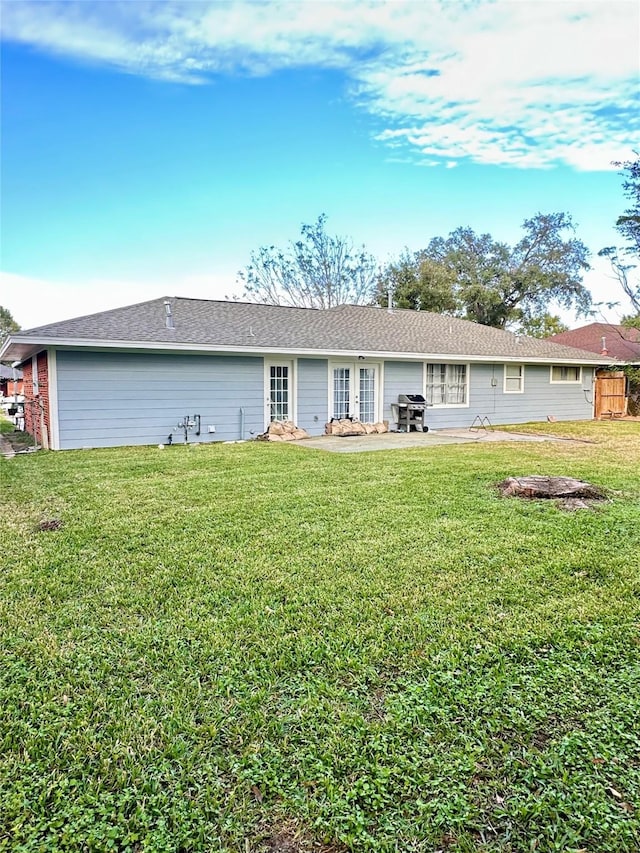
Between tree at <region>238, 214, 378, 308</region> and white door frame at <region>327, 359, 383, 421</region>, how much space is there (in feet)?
58.9

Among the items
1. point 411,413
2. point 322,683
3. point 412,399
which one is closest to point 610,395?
point 412,399

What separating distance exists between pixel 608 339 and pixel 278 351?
65.8 feet

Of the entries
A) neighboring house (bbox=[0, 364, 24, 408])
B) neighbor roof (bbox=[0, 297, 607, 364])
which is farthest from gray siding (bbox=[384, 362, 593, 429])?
neighboring house (bbox=[0, 364, 24, 408])

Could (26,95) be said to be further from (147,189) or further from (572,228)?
(572,228)

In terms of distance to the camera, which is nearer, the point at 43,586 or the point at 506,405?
the point at 43,586

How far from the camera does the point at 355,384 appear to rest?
13367mm

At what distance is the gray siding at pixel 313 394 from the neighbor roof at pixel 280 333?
58cm

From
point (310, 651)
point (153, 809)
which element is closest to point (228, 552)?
point (310, 651)

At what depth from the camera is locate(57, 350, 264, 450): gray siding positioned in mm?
9977

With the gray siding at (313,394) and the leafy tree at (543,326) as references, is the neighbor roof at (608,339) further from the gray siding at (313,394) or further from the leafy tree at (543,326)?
the gray siding at (313,394)

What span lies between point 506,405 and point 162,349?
10817 mm

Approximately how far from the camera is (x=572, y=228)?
30.7m

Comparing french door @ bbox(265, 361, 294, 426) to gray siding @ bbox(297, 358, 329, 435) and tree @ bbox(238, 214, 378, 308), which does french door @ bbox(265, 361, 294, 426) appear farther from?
tree @ bbox(238, 214, 378, 308)

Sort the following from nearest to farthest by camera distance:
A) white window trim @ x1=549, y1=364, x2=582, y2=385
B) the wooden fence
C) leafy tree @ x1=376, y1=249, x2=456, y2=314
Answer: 1. white window trim @ x1=549, y1=364, x2=582, y2=385
2. the wooden fence
3. leafy tree @ x1=376, y1=249, x2=456, y2=314
